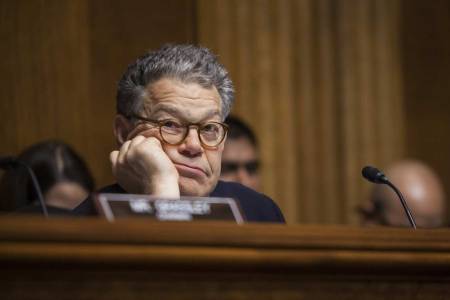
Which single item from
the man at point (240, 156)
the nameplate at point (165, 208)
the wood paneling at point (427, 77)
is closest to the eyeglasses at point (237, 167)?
the man at point (240, 156)

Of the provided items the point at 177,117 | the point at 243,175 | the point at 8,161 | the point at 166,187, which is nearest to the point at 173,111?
the point at 177,117

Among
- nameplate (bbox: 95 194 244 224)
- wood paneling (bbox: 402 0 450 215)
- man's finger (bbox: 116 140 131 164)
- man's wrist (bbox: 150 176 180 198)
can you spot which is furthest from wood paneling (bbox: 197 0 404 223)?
nameplate (bbox: 95 194 244 224)

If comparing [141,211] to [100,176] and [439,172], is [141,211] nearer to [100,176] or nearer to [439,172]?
[100,176]

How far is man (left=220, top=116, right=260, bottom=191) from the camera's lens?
5055 millimetres

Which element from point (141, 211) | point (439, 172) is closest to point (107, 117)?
point (439, 172)

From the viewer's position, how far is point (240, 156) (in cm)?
509

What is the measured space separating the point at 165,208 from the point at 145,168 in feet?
2.74

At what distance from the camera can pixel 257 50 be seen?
5.75m

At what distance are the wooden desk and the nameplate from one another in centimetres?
13

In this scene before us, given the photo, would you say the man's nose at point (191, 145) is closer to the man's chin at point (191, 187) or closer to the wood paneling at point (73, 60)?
the man's chin at point (191, 187)

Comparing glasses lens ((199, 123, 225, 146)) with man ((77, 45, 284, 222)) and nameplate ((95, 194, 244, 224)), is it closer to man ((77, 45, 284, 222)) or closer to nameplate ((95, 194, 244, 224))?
man ((77, 45, 284, 222))

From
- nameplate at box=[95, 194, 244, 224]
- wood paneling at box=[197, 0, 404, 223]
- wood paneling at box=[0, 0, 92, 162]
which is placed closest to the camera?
nameplate at box=[95, 194, 244, 224]

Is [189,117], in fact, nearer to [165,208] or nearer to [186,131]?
[186,131]

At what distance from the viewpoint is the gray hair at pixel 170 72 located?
325 cm
